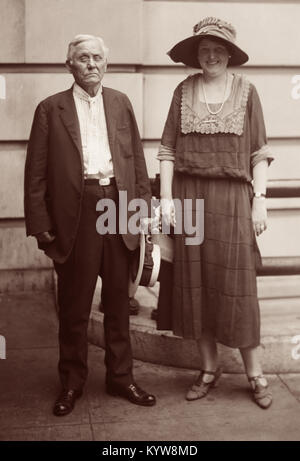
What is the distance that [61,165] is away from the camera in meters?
4.25

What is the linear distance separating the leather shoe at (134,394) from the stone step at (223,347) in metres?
0.60

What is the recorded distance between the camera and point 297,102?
23.2 ft

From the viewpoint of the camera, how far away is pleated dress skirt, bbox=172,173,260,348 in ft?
14.5

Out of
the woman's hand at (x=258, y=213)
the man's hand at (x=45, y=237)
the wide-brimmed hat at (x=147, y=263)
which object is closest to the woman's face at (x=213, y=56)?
the woman's hand at (x=258, y=213)

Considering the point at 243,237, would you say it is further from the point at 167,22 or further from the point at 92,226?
the point at 167,22

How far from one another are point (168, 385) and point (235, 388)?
417 mm

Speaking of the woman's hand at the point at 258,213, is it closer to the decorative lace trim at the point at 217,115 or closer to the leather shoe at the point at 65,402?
the decorative lace trim at the point at 217,115

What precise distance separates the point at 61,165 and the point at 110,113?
1.33 ft

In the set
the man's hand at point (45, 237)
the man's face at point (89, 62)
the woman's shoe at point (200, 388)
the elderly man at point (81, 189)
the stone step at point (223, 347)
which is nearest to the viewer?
the man's face at point (89, 62)

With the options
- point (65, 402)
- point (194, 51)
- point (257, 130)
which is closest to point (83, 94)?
point (194, 51)

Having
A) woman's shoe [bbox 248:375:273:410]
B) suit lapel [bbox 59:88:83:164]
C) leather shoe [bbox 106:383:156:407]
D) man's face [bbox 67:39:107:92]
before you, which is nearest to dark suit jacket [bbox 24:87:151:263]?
suit lapel [bbox 59:88:83:164]

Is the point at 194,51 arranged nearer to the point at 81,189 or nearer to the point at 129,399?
the point at 81,189

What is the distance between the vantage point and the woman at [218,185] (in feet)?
14.3

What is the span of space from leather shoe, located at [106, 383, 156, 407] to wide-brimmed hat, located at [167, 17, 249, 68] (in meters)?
1.93
